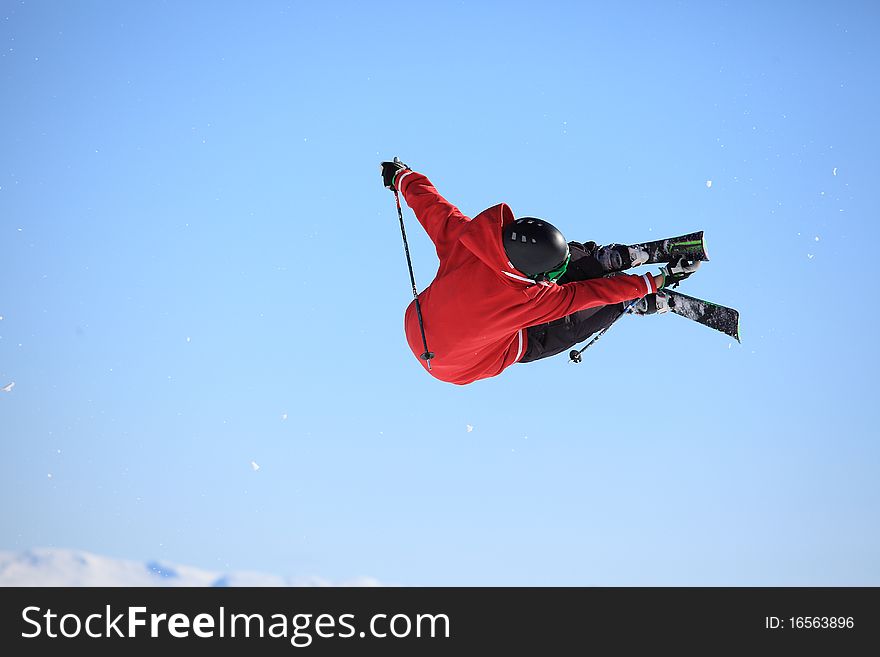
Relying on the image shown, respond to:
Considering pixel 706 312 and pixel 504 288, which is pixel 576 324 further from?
pixel 504 288

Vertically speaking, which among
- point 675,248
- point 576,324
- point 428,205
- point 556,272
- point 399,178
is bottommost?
point 556,272

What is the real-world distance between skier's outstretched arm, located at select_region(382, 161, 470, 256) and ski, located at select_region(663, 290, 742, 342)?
1.74m

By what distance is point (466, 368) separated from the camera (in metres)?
6.64

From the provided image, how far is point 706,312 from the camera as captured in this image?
667 centimetres

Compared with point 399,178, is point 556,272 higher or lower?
lower

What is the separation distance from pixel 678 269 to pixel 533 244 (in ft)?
5.10

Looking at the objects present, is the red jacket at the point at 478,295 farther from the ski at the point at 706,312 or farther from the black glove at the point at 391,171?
the ski at the point at 706,312

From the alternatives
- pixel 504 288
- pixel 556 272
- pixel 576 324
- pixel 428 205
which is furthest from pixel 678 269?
pixel 428 205

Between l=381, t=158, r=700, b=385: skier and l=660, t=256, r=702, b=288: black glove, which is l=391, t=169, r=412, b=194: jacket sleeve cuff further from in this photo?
l=660, t=256, r=702, b=288: black glove
